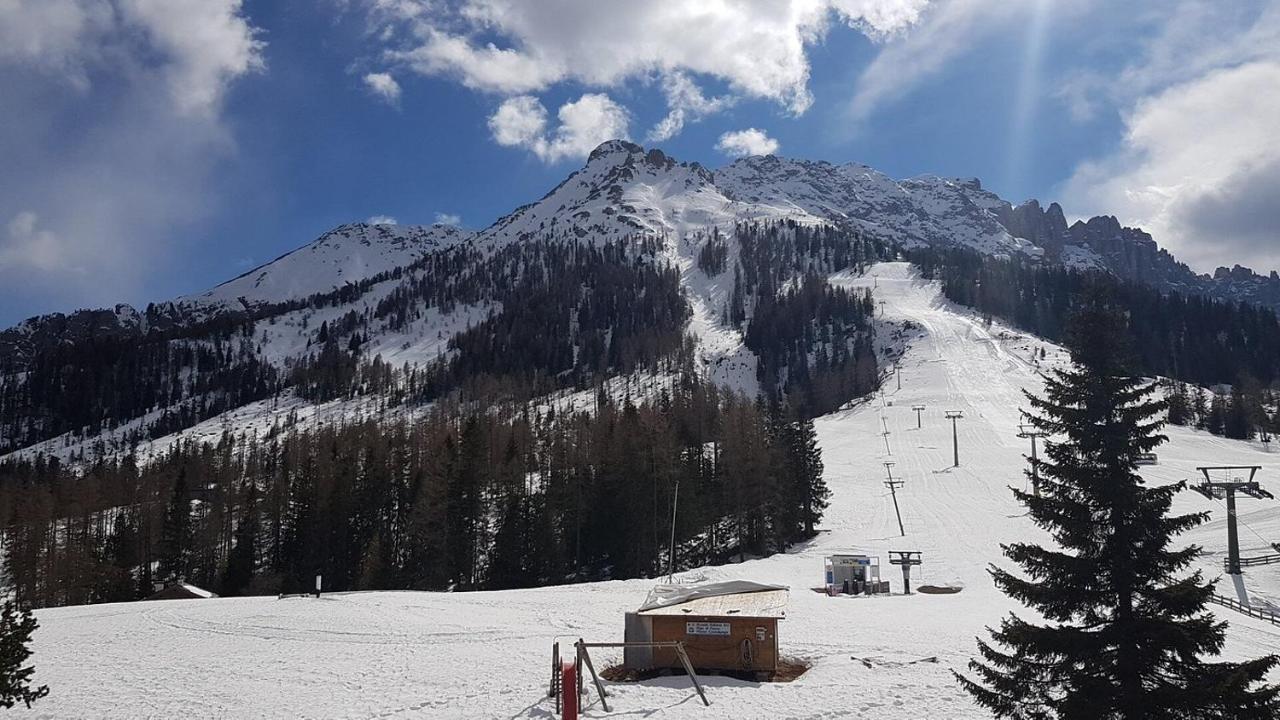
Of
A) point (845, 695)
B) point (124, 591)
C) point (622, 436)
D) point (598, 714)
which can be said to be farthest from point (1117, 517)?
point (124, 591)

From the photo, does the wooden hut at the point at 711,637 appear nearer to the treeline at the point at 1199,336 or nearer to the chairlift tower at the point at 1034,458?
the chairlift tower at the point at 1034,458

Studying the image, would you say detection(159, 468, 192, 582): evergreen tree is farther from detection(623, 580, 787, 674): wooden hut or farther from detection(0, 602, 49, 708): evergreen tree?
detection(0, 602, 49, 708): evergreen tree

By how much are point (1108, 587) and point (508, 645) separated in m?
20.2

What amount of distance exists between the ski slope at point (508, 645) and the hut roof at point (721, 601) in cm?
195

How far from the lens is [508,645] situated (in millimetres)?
26719

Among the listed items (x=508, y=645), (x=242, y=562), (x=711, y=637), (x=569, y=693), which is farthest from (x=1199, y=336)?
(x=569, y=693)

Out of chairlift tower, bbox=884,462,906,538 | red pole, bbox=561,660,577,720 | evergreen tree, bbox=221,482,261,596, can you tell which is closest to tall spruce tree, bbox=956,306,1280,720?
red pole, bbox=561,660,577,720

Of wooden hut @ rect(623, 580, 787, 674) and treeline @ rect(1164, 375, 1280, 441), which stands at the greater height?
treeline @ rect(1164, 375, 1280, 441)

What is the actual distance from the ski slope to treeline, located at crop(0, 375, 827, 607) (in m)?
7.45

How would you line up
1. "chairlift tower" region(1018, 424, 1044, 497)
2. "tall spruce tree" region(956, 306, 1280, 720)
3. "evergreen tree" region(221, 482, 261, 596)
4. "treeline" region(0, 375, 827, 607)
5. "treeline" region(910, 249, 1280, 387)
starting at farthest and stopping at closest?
1. "treeline" region(910, 249, 1280, 387)
2. "evergreen tree" region(221, 482, 261, 596)
3. "treeline" region(0, 375, 827, 607)
4. "chairlift tower" region(1018, 424, 1044, 497)
5. "tall spruce tree" region(956, 306, 1280, 720)

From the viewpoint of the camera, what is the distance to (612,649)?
84.7 feet

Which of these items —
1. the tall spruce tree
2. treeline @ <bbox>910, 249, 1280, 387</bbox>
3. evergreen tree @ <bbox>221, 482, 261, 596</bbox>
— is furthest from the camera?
treeline @ <bbox>910, 249, 1280, 387</bbox>

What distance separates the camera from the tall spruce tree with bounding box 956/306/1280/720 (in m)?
11.4

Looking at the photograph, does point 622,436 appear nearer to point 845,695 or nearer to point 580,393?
point 845,695
